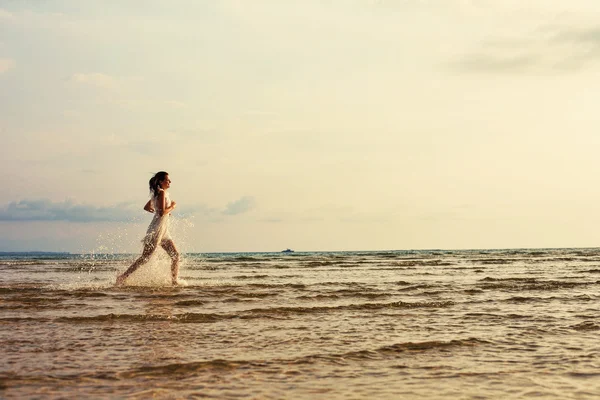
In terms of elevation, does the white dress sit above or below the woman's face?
below

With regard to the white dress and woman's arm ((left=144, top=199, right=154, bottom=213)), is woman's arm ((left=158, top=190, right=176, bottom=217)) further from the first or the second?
woman's arm ((left=144, top=199, right=154, bottom=213))

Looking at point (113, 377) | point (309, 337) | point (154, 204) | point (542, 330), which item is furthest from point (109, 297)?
point (542, 330)

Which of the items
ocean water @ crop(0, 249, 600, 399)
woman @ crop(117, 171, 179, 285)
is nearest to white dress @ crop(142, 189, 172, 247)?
woman @ crop(117, 171, 179, 285)

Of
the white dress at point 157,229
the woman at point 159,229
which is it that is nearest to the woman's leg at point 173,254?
the woman at point 159,229

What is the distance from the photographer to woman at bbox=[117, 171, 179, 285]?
1510 centimetres

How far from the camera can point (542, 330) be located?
8297 millimetres

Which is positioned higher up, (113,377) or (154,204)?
(154,204)

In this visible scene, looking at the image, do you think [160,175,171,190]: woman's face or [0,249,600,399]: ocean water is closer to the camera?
[0,249,600,399]: ocean water

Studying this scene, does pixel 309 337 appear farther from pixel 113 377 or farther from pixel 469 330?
pixel 113 377

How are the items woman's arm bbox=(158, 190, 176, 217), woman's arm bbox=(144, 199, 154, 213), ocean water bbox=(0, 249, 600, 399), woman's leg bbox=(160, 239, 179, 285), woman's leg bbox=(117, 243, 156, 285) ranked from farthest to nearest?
1. woman's arm bbox=(144, 199, 154, 213)
2. woman's leg bbox=(160, 239, 179, 285)
3. woman's arm bbox=(158, 190, 176, 217)
4. woman's leg bbox=(117, 243, 156, 285)
5. ocean water bbox=(0, 249, 600, 399)

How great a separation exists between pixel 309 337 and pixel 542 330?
3.12 meters

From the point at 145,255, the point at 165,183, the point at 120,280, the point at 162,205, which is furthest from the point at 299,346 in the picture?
the point at 120,280

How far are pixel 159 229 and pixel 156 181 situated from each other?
46.2 inches

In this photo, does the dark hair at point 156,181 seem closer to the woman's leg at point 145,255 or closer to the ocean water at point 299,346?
the woman's leg at point 145,255
